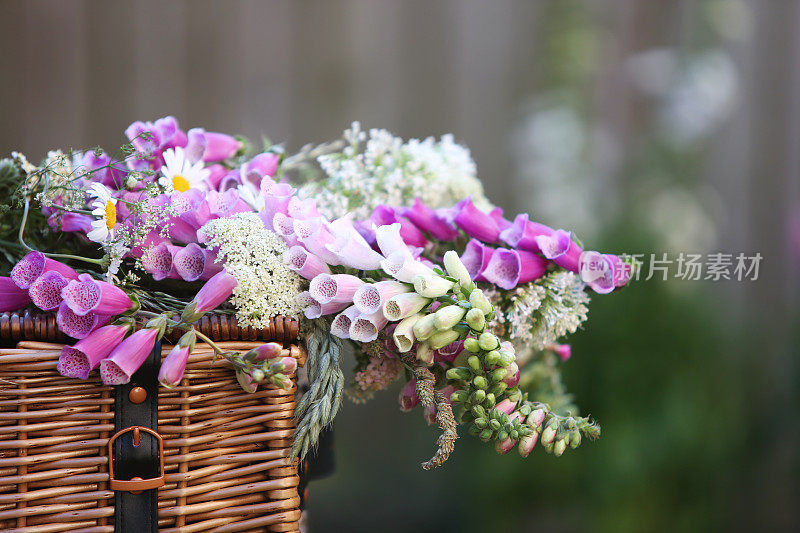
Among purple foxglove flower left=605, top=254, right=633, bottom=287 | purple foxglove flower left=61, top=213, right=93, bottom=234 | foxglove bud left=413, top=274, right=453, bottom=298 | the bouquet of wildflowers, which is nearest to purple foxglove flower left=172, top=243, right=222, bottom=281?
the bouquet of wildflowers

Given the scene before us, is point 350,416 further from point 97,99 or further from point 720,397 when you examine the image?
point 97,99

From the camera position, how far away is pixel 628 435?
1697 mm

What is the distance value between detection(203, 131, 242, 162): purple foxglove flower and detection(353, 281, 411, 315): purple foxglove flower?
12.8 inches

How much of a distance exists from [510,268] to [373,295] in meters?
0.17

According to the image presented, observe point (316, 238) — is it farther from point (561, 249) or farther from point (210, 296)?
point (561, 249)

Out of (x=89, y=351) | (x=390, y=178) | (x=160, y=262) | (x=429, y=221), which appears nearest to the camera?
(x=89, y=351)

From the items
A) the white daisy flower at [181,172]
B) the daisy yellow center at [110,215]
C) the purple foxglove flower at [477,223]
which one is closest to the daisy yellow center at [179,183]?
the white daisy flower at [181,172]

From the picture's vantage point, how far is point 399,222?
77 cm

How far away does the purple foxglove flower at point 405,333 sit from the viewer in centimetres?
64

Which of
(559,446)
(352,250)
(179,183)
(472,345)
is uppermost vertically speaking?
(179,183)

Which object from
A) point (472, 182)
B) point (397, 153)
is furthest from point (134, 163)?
point (472, 182)

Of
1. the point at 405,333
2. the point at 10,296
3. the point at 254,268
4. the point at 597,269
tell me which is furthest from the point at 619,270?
the point at 10,296

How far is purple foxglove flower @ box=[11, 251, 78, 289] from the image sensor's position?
62 cm

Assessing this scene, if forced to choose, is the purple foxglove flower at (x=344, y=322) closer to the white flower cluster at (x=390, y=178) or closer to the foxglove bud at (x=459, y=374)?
the foxglove bud at (x=459, y=374)
